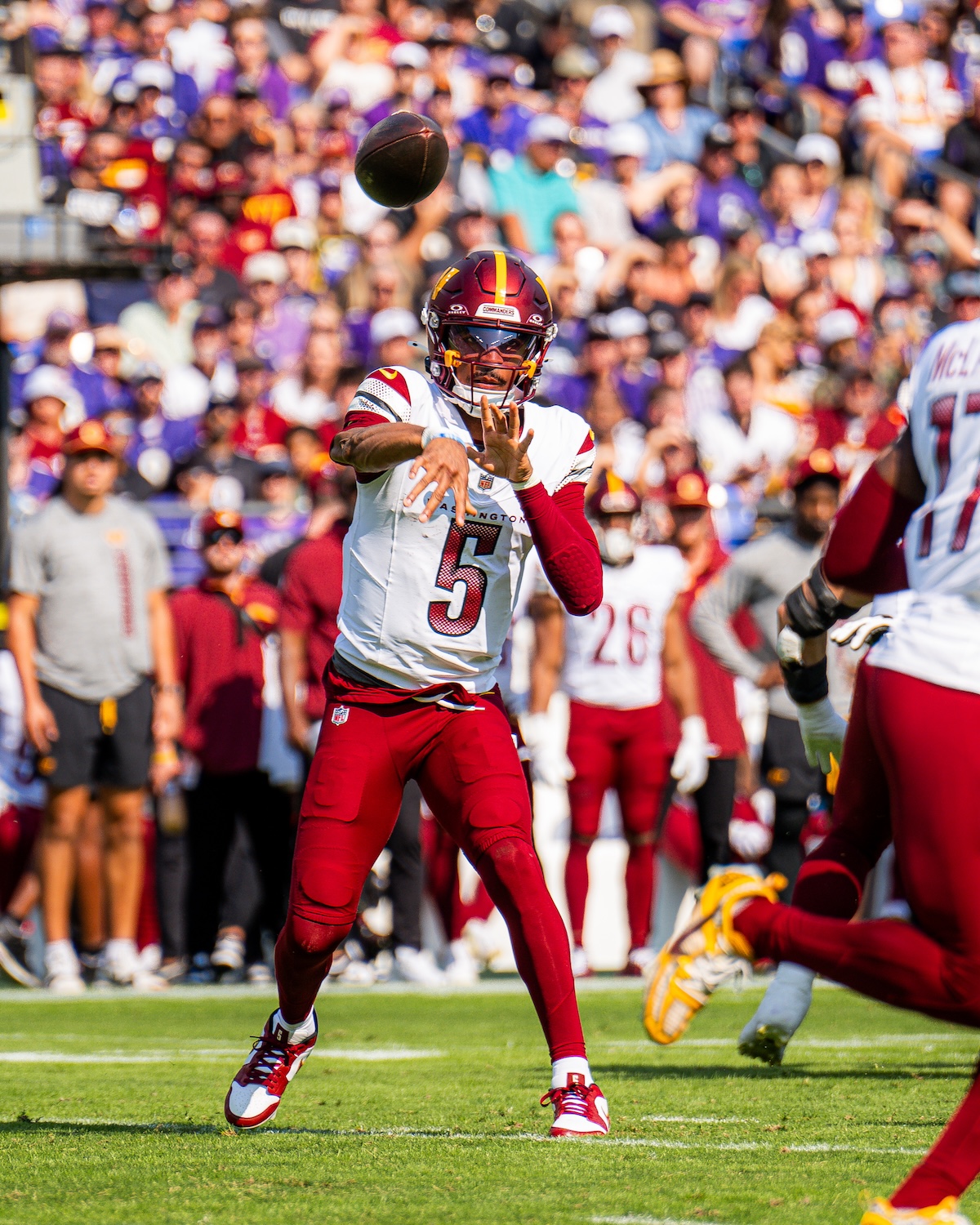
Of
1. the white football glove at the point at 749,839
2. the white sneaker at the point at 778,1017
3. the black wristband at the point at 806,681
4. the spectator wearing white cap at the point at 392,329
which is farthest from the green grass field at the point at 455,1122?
the spectator wearing white cap at the point at 392,329

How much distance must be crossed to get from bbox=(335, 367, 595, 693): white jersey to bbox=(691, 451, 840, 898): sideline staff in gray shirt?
424 centimetres

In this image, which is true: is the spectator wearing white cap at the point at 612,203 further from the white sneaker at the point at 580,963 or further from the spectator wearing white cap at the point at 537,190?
the white sneaker at the point at 580,963

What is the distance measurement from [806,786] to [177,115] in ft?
25.6

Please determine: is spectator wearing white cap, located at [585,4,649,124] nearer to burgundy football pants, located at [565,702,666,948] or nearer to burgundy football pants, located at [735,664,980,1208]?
burgundy football pants, located at [565,702,666,948]

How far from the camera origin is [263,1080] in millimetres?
4484

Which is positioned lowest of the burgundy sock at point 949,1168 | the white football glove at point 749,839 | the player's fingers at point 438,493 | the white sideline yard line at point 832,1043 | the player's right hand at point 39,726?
the white football glove at point 749,839

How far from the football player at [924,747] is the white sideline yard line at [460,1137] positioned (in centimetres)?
65

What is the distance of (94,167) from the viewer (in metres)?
12.6

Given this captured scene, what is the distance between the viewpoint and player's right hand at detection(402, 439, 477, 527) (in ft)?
13.0

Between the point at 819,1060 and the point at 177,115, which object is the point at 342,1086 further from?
the point at 177,115

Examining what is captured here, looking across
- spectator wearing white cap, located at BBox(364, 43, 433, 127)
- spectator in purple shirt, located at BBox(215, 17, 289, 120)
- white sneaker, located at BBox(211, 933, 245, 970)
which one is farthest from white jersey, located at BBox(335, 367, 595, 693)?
spectator in purple shirt, located at BBox(215, 17, 289, 120)

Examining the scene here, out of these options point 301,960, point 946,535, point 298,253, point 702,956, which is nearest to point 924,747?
point 946,535

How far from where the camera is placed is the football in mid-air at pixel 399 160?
5.38 metres

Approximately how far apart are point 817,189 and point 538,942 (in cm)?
1218
